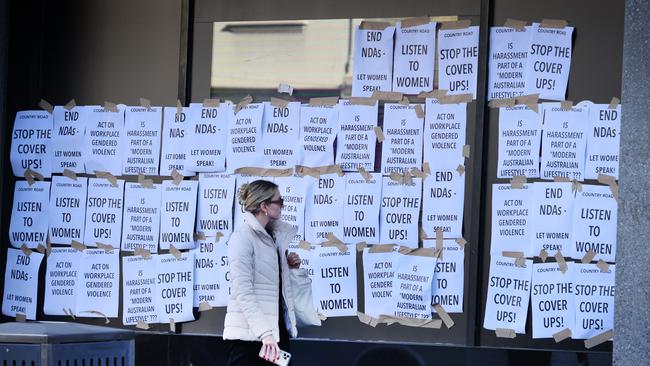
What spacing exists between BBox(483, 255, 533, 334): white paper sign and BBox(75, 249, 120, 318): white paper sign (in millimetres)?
3023

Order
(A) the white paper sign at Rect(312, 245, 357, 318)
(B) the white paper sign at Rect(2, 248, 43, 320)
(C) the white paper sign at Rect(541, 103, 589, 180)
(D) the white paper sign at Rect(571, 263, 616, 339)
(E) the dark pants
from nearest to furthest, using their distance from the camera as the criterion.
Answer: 1. (E) the dark pants
2. (D) the white paper sign at Rect(571, 263, 616, 339)
3. (C) the white paper sign at Rect(541, 103, 589, 180)
4. (A) the white paper sign at Rect(312, 245, 357, 318)
5. (B) the white paper sign at Rect(2, 248, 43, 320)

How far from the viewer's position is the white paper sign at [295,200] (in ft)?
30.3

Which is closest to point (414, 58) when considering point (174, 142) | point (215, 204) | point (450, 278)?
A: point (450, 278)

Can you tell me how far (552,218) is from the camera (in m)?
8.73

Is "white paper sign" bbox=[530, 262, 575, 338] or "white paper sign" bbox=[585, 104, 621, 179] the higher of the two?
"white paper sign" bbox=[585, 104, 621, 179]

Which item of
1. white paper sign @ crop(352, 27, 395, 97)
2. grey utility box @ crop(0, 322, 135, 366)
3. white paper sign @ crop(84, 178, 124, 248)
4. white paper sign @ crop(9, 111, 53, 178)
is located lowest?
grey utility box @ crop(0, 322, 135, 366)

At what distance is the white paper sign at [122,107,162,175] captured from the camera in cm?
958

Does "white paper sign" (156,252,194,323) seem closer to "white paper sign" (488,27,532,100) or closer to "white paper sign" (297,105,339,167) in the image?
"white paper sign" (297,105,339,167)

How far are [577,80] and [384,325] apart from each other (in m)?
2.35

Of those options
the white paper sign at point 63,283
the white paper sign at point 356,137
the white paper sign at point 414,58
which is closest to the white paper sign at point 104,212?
the white paper sign at point 63,283

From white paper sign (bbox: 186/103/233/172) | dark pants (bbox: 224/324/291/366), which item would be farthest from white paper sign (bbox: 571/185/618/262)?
white paper sign (bbox: 186/103/233/172)

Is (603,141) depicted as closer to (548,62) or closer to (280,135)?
(548,62)

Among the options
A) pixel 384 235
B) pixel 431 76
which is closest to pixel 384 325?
pixel 384 235

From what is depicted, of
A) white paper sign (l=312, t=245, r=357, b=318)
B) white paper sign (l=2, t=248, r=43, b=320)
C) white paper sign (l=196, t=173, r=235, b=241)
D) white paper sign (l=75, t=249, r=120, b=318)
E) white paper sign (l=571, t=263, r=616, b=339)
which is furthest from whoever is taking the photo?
white paper sign (l=2, t=248, r=43, b=320)
